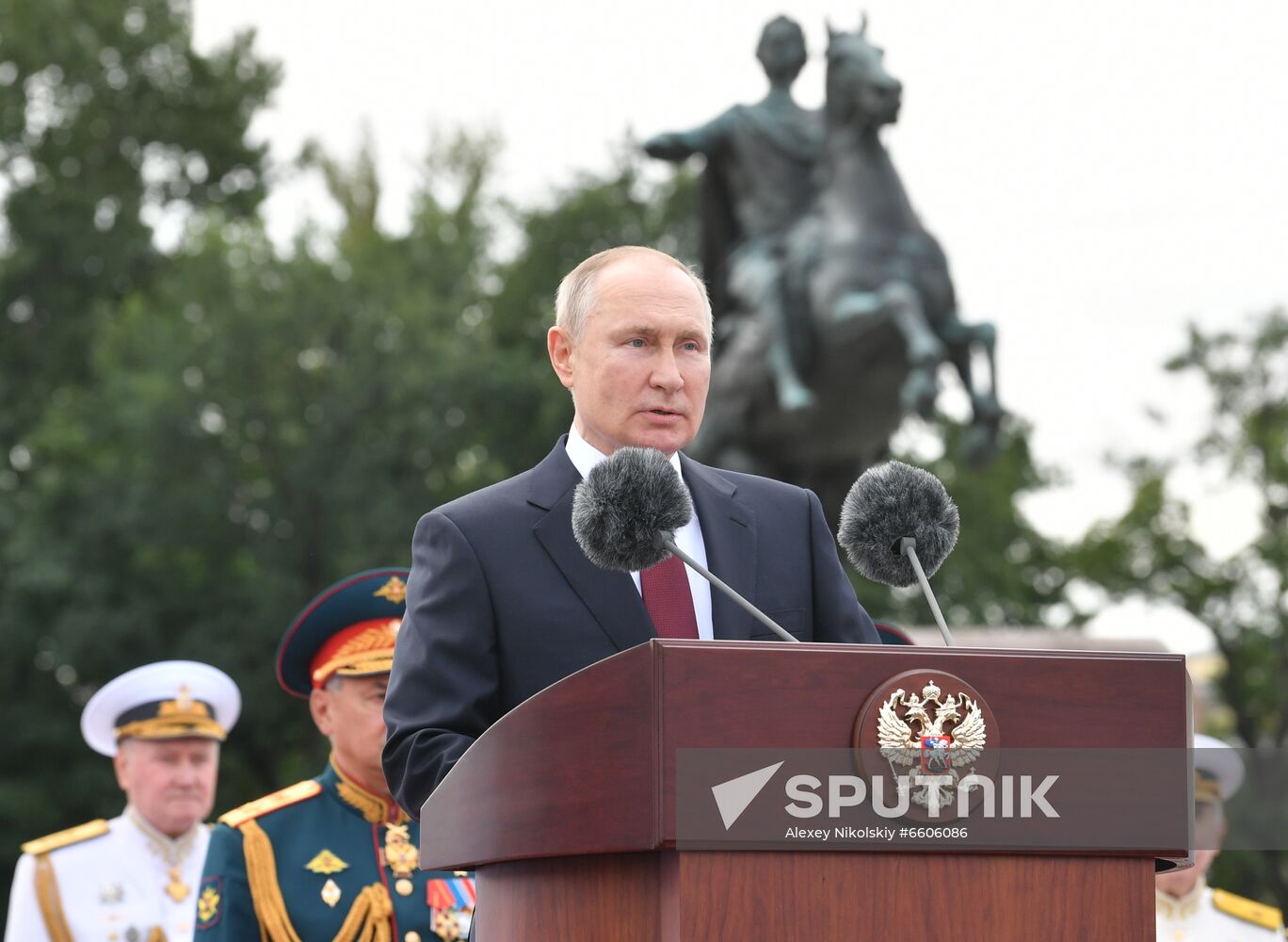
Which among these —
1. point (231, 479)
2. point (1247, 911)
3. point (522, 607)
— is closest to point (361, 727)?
point (522, 607)

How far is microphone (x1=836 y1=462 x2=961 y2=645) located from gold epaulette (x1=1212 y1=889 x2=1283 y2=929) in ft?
11.9

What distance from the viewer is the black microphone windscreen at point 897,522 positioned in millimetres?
2527

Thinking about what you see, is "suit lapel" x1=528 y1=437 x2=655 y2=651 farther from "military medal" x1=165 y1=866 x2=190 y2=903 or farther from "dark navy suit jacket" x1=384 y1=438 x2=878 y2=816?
"military medal" x1=165 y1=866 x2=190 y2=903

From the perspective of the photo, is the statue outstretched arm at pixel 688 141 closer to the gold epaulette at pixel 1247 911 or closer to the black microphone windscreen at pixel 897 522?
the gold epaulette at pixel 1247 911

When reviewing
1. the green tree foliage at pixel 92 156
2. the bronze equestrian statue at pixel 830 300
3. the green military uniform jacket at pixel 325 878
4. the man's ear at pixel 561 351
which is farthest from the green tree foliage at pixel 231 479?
the man's ear at pixel 561 351

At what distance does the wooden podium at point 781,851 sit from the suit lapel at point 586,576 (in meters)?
0.39

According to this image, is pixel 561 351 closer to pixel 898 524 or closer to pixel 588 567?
pixel 588 567

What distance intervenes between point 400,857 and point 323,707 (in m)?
0.45

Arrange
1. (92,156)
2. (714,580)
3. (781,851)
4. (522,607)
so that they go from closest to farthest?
(781,851)
(714,580)
(522,607)
(92,156)

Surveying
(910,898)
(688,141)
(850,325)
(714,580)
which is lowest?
(910,898)

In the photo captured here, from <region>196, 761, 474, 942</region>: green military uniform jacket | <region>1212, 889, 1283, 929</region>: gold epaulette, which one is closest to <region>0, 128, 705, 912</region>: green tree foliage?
<region>1212, 889, 1283, 929</region>: gold epaulette

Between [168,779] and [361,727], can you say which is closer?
[361,727]

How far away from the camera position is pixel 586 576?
8.71 feet

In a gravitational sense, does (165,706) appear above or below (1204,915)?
above
